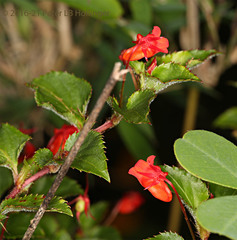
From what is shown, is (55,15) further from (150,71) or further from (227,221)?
(227,221)

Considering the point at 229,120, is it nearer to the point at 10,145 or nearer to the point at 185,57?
the point at 185,57

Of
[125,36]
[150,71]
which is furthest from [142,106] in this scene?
[125,36]

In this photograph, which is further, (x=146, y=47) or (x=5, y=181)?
(x=5, y=181)

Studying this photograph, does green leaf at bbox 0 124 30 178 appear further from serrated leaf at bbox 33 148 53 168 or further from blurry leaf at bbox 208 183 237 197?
blurry leaf at bbox 208 183 237 197

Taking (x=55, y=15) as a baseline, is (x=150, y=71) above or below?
below

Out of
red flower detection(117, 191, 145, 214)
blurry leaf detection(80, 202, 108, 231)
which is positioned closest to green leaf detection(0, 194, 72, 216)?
blurry leaf detection(80, 202, 108, 231)

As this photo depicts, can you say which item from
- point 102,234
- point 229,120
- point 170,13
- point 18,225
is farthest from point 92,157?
point 170,13
